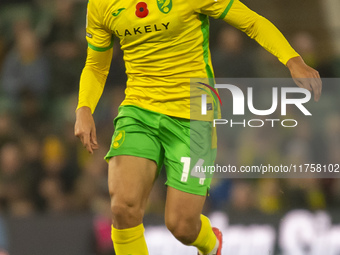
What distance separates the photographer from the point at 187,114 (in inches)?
184

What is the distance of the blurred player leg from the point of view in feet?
14.3

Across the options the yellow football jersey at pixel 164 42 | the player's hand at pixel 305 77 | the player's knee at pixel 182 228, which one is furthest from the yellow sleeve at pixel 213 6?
the player's knee at pixel 182 228

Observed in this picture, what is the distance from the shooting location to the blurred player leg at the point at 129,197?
14.3 ft

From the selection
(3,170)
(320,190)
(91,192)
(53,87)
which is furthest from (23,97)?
(320,190)

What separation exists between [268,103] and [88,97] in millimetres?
3459

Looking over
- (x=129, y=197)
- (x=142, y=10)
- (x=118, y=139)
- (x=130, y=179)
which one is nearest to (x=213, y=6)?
(x=142, y=10)

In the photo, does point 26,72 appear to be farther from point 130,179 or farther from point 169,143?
point 130,179

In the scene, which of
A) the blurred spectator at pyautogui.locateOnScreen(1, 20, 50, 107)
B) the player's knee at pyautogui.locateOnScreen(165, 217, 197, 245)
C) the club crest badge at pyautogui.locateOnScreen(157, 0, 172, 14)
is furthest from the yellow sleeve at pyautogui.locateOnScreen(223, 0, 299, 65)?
the blurred spectator at pyautogui.locateOnScreen(1, 20, 50, 107)

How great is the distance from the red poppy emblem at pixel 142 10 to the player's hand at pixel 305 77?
0.94 meters

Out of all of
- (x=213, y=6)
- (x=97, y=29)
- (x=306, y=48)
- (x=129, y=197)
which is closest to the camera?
(x=129, y=197)

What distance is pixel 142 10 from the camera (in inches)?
179

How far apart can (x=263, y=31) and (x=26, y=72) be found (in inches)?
181

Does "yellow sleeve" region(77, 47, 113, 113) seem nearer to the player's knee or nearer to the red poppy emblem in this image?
the red poppy emblem

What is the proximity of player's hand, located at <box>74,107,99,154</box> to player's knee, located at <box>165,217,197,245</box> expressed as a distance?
69 centimetres
